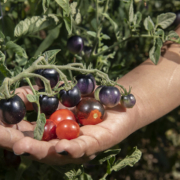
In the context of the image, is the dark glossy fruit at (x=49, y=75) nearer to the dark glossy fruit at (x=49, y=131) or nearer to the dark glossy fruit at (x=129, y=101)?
the dark glossy fruit at (x=49, y=131)

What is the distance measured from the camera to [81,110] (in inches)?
39.0

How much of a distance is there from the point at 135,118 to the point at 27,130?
0.43m

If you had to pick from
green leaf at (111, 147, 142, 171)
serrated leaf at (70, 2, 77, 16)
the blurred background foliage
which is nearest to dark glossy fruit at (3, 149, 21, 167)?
the blurred background foliage

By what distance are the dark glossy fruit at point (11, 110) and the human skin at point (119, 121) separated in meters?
0.03

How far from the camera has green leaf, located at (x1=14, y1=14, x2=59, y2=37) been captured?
0.94 m

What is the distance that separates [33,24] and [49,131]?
39 centimetres

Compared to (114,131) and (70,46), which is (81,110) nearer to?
(114,131)

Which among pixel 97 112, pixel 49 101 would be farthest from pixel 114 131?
pixel 49 101

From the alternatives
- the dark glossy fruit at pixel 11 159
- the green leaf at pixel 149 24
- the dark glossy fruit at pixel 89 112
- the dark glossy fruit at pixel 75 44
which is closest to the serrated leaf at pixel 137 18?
the green leaf at pixel 149 24

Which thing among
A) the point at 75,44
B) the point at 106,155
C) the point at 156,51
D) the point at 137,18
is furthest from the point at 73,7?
the point at 106,155

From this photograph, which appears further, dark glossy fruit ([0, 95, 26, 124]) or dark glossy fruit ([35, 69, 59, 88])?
dark glossy fruit ([35, 69, 59, 88])

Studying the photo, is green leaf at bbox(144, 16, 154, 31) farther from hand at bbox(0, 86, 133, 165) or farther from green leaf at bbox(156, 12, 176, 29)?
hand at bbox(0, 86, 133, 165)

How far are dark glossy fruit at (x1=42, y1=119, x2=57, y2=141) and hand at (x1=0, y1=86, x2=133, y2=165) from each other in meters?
0.06

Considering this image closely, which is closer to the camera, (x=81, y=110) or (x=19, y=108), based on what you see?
(x=19, y=108)
